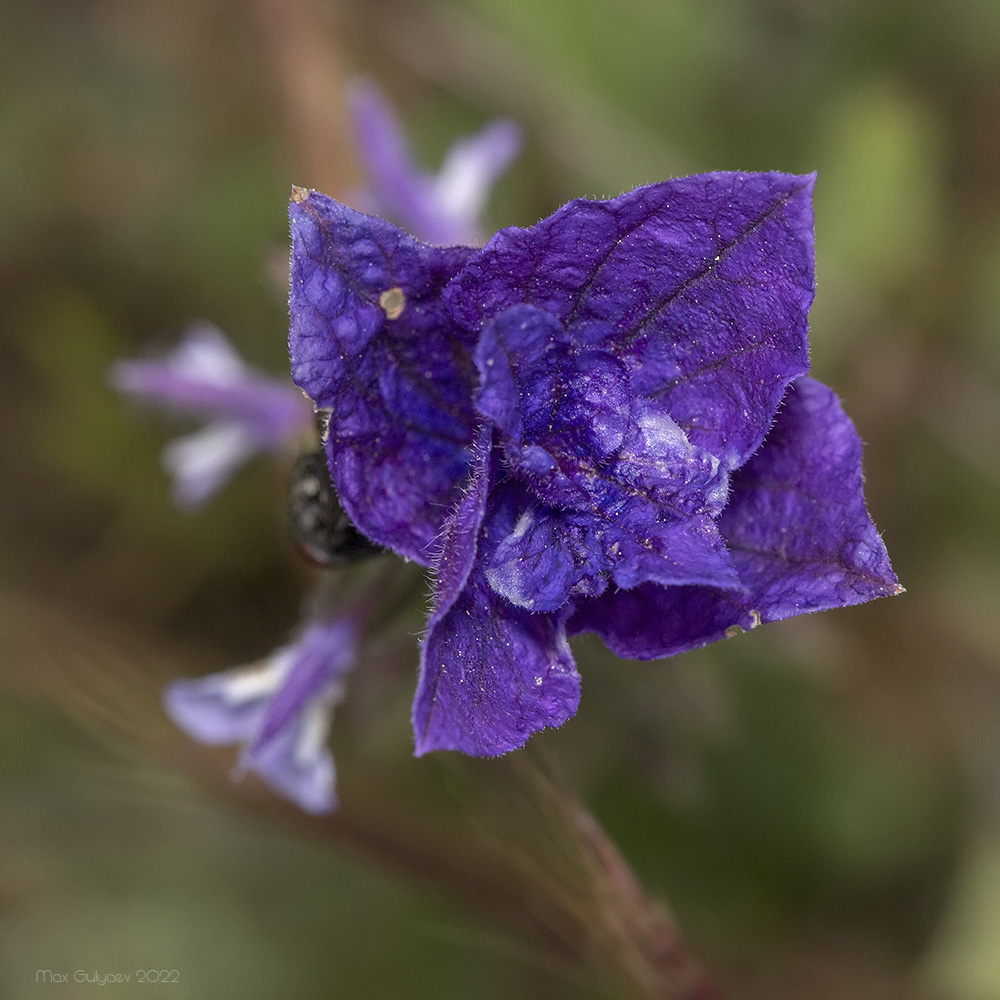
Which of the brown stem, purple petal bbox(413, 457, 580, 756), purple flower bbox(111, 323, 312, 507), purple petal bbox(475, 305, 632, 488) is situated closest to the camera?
purple petal bbox(413, 457, 580, 756)

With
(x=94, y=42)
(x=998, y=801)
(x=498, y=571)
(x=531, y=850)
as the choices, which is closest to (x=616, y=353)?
(x=498, y=571)

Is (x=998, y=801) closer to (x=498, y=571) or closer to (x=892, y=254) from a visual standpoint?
(x=892, y=254)

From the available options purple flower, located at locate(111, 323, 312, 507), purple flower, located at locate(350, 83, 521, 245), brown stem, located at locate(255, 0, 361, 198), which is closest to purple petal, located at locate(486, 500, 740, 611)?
purple flower, located at locate(111, 323, 312, 507)

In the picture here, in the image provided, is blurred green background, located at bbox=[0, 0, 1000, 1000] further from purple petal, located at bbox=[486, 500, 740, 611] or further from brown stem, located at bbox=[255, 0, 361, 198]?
purple petal, located at bbox=[486, 500, 740, 611]

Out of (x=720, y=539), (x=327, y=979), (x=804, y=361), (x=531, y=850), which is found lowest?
(x=327, y=979)

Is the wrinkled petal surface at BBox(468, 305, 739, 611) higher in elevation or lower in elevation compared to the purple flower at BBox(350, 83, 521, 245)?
lower

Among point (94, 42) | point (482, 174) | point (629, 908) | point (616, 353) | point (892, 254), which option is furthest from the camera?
point (94, 42)
